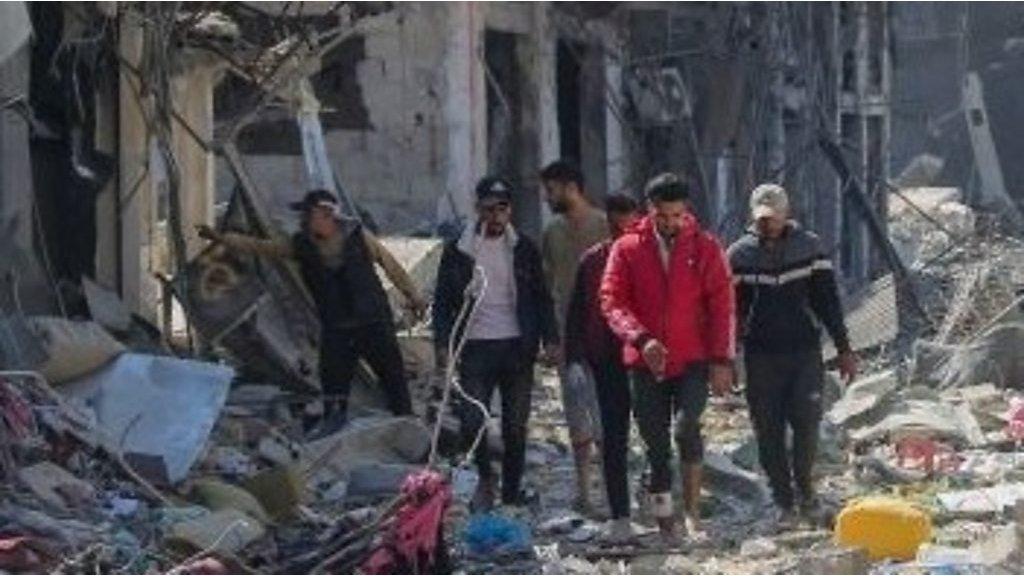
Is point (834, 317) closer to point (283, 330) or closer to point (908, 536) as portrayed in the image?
point (908, 536)

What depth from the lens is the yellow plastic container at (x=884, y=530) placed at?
29.5 feet

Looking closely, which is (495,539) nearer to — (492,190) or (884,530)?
(884,530)

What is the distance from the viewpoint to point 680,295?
31.1 feet

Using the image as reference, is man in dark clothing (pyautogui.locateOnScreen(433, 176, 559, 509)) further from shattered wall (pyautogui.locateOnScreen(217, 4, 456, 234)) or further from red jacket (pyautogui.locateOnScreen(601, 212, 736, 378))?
shattered wall (pyautogui.locateOnScreen(217, 4, 456, 234))

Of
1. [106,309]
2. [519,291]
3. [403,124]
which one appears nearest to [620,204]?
[519,291]

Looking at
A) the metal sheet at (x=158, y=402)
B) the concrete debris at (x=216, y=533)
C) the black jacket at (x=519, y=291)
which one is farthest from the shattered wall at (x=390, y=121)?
the concrete debris at (x=216, y=533)


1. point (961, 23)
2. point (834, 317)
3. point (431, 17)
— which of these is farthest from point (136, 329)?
point (961, 23)

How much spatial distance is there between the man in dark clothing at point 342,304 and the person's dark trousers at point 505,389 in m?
1.23

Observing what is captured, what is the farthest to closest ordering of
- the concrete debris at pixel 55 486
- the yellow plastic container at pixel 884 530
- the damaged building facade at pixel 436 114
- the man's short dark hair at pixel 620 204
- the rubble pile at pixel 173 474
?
the damaged building facade at pixel 436 114
the man's short dark hair at pixel 620 204
the concrete debris at pixel 55 486
the yellow plastic container at pixel 884 530
the rubble pile at pixel 173 474

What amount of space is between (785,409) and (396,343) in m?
2.57

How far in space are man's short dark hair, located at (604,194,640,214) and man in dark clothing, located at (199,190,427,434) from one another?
1.85 metres

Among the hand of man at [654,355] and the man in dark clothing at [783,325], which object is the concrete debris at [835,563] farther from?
the man in dark clothing at [783,325]

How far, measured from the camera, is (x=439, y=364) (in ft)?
35.9

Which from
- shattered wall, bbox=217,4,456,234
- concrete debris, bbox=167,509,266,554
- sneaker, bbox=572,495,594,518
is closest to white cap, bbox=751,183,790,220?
sneaker, bbox=572,495,594,518
